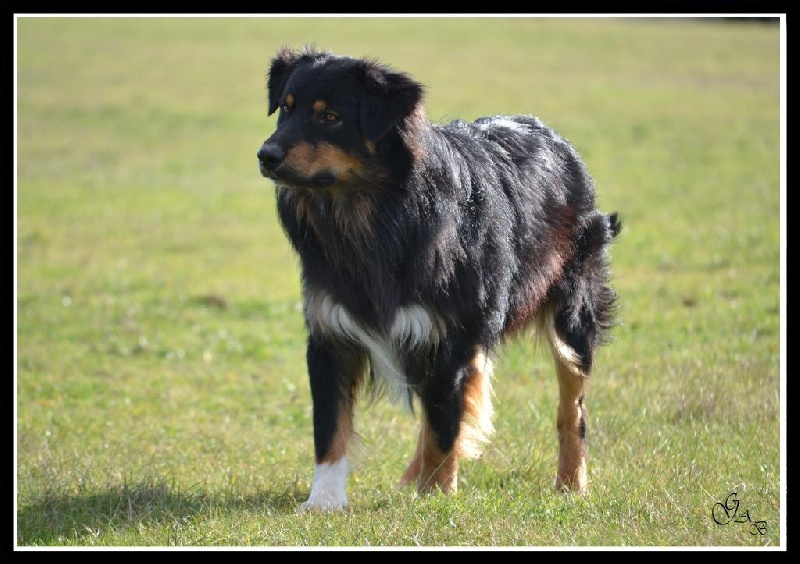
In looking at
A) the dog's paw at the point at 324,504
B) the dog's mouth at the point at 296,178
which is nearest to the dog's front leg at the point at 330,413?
the dog's paw at the point at 324,504

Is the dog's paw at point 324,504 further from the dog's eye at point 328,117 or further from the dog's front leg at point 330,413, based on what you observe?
the dog's eye at point 328,117

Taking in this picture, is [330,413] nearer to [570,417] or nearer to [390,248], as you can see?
[390,248]

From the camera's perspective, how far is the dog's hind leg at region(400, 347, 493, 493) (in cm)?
605

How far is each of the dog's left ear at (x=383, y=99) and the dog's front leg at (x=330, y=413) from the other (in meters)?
1.27

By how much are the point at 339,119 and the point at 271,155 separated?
1.58ft

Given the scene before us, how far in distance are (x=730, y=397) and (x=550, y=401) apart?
1411mm

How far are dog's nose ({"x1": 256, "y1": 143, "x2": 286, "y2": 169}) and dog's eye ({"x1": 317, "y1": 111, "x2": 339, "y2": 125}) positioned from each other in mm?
351

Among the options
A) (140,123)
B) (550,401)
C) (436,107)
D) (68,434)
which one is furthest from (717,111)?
(68,434)

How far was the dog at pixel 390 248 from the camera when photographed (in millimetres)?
5723

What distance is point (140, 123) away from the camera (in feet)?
87.3

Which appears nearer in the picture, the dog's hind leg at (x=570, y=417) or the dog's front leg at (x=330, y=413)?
the dog's front leg at (x=330, y=413)

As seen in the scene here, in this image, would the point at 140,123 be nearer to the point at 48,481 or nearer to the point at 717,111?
the point at 717,111

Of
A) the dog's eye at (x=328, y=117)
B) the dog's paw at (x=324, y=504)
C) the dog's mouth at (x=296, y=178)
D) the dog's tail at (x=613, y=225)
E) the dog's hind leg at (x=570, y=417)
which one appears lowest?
the dog's paw at (x=324, y=504)

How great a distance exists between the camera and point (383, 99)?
571 cm
